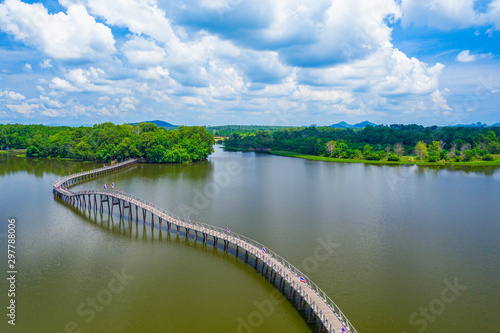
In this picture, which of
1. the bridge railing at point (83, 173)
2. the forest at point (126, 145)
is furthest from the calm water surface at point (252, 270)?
the forest at point (126, 145)

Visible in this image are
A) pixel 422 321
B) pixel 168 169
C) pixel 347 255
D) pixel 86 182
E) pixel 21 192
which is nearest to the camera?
pixel 422 321

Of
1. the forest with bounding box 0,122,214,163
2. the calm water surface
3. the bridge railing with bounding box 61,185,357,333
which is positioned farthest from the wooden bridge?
the forest with bounding box 0,122,214,163

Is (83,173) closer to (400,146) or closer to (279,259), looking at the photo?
(279,259)

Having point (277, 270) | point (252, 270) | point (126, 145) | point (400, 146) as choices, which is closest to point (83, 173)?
point (126, 145)

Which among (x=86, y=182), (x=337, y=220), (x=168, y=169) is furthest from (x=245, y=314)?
(x=168, y=169)

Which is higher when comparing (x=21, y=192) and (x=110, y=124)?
(x=110, y=124)

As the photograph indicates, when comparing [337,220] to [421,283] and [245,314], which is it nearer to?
[421,283]

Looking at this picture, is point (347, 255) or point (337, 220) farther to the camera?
point (337, 220)

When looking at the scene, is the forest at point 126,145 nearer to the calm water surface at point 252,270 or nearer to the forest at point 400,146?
the calm water surface at point 252,270

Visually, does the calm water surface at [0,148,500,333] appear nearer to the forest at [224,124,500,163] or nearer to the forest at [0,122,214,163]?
the forest at [0,122,214,163]
